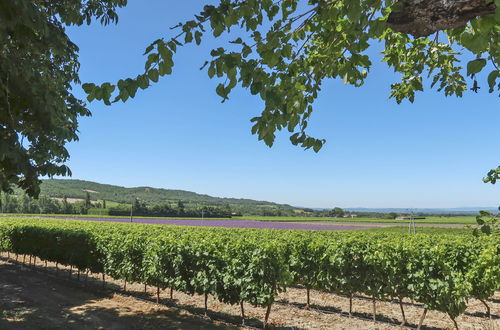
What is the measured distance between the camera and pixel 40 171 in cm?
612

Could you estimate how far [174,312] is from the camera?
9453 mm

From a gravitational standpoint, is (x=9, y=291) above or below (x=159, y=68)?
below

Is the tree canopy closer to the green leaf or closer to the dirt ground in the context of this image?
the green leaf

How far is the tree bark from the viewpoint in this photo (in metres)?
1.97

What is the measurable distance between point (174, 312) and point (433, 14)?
9.70 m

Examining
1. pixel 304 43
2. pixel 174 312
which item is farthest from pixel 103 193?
pixel 304 43

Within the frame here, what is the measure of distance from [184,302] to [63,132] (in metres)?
7.38

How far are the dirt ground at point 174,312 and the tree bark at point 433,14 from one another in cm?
788

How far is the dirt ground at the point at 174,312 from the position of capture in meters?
8.39

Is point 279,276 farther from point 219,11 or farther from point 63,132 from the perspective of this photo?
point 219,11

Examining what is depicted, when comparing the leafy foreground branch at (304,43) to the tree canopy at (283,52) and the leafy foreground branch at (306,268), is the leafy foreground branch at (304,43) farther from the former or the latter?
the leafy foreground branch at (306,268)

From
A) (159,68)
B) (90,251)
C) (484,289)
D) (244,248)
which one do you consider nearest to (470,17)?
(159,68)

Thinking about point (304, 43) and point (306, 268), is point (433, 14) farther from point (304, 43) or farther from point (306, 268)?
point (306, 268)

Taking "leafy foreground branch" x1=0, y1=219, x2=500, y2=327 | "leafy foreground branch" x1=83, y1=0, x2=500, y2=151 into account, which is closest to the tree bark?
"leafy foreground branch" x1=83, y1=0, x2=500, y2=151
